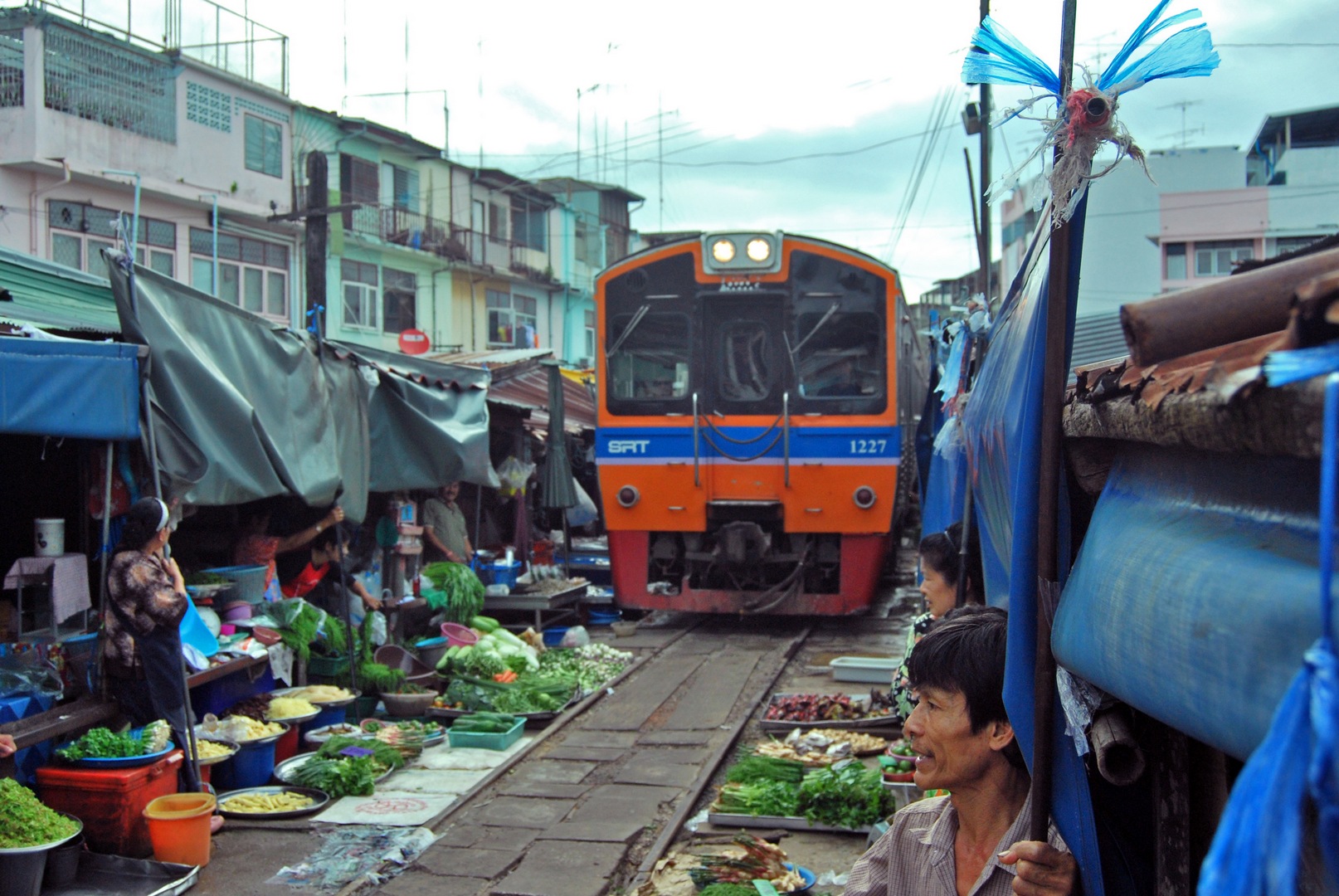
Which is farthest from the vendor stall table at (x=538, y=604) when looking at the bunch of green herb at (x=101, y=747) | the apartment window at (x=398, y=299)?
the apartment window at (x=398, y=299)

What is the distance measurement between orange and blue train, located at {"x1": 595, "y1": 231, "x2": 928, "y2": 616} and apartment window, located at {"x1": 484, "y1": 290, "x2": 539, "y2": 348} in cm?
2084

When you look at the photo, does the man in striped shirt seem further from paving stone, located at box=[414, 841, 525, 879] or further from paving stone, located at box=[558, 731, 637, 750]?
paving stone, located at box=[558, 731, 637, 750]

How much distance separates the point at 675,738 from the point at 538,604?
361 centimetres

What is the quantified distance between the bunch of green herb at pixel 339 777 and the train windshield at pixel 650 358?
534cm

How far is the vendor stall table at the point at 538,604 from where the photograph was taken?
11.2m

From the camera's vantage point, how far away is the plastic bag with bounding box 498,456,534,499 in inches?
520

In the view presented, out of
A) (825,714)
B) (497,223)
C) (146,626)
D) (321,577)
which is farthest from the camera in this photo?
(497,223)

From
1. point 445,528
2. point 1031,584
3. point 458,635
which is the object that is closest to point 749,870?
point 1031,584

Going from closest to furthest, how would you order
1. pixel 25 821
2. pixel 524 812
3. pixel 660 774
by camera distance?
pixel 25 821
pixel 524 812
pixel 660 774

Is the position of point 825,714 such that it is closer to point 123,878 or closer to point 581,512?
point 123,878

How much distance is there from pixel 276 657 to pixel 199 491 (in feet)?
5.15

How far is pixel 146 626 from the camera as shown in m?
5.79

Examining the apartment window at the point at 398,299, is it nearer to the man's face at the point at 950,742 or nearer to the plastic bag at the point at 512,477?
the plastic bag at the point at 512,477

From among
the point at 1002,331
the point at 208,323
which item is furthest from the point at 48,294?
the point at 1002,331
